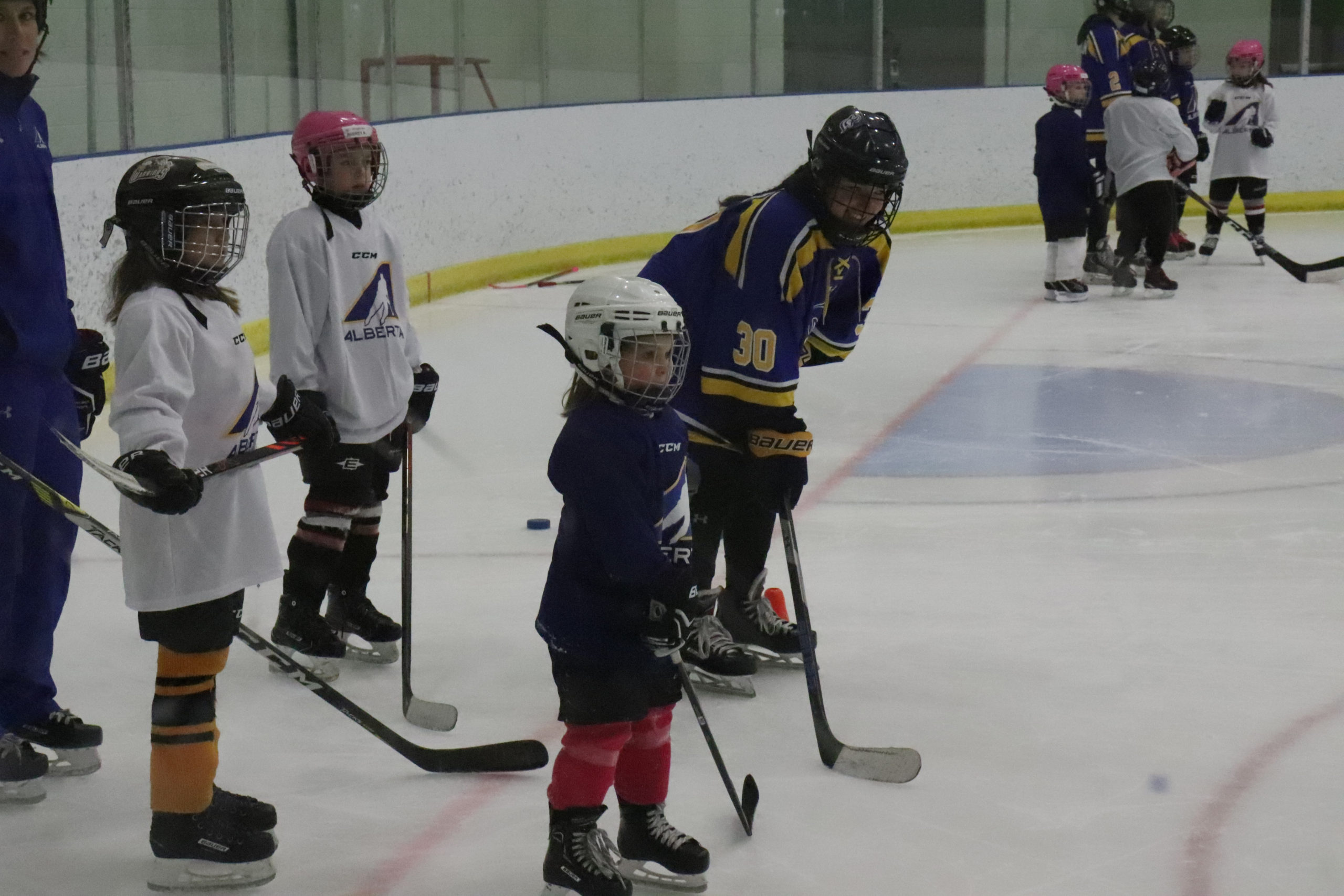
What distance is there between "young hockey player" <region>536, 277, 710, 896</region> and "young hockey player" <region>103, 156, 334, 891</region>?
0.41 meters

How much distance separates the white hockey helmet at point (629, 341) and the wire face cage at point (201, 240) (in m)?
0.47

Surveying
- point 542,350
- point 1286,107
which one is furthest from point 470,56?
point 1286,107

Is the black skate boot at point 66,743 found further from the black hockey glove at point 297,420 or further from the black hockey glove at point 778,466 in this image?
the black hockey glove at point 778,466

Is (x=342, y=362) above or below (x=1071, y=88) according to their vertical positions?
below

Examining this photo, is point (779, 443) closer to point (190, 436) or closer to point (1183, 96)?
point (190, 436)

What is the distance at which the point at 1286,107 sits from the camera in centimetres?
1070

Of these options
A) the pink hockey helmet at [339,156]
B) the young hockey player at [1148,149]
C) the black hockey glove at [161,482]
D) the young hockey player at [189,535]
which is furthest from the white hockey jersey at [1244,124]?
the black hockey glove at [161,482]

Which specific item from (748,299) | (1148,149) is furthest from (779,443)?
(1148,149)

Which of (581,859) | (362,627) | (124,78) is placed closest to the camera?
(581,859)

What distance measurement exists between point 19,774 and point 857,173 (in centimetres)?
153

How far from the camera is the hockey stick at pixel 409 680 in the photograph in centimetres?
265

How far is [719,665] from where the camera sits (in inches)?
112

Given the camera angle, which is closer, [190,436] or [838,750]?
[190,436]

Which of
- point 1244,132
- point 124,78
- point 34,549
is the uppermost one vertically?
point 124,78
